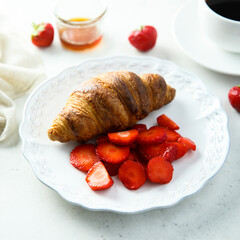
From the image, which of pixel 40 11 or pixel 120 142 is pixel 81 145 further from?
pixel 40 11

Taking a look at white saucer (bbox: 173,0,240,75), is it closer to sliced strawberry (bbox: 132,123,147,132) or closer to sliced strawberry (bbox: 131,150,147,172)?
sliced strawberry (bbox: 132,123,147,132)

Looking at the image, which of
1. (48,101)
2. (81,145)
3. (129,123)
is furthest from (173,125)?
(48,101)

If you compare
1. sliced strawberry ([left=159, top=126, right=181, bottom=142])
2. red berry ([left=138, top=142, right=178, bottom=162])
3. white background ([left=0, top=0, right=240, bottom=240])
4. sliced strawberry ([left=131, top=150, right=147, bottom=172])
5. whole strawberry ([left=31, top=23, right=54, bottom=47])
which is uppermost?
whole strawberry ([left=31, top=23, right=54, bottom=47])

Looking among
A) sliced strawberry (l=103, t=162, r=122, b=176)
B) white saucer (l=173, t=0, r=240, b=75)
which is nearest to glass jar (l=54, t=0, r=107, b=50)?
white saucer (l=173, t=0, r=240, b=75)

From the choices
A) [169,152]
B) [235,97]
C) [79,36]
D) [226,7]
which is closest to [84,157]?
[169,152]

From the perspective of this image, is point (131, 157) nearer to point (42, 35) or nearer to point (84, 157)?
point (84, 157)

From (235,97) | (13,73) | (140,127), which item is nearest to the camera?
(140,127)
